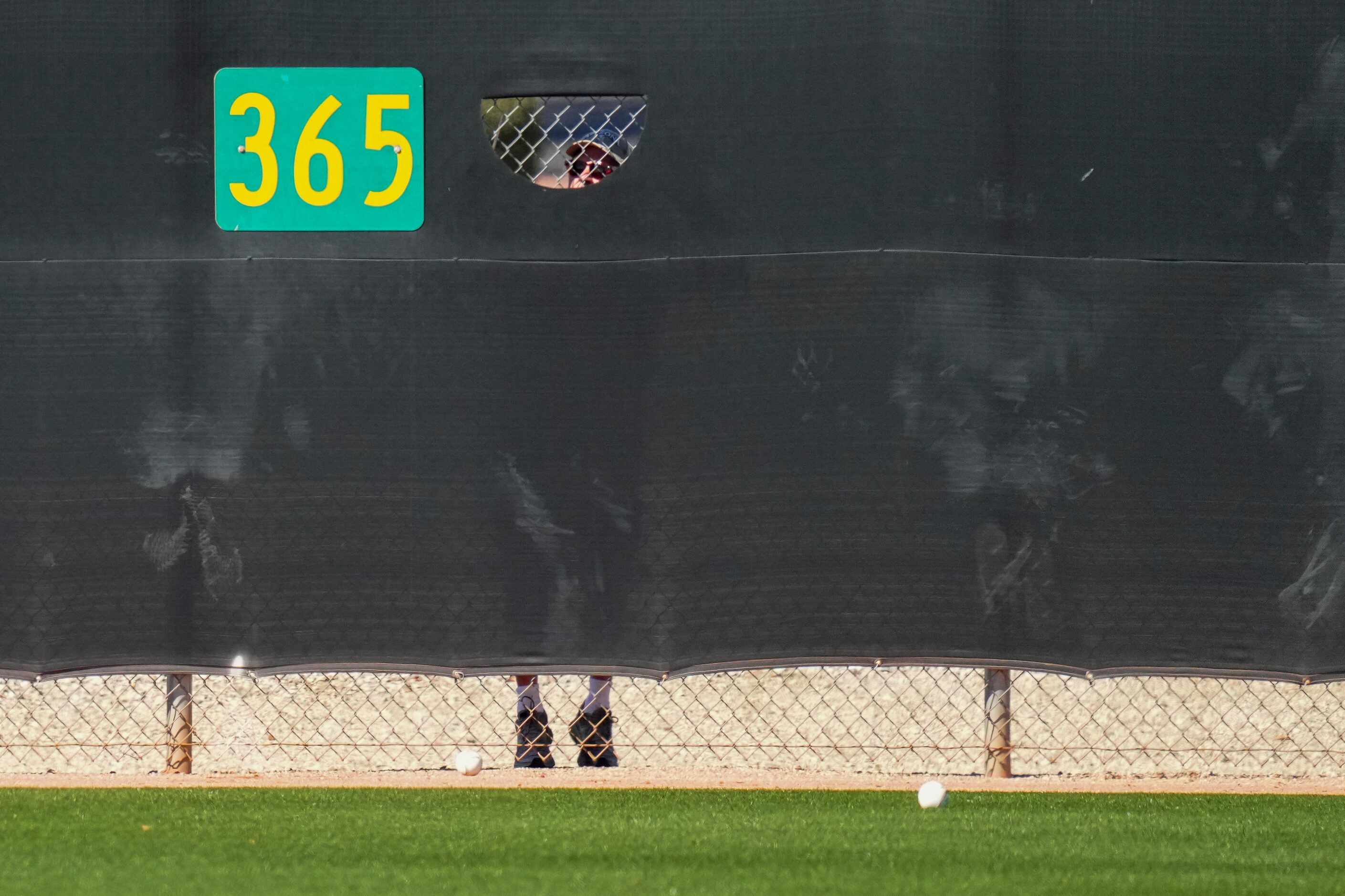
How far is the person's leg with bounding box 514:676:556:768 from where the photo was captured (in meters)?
4.99

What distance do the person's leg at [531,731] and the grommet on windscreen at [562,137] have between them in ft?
4.98

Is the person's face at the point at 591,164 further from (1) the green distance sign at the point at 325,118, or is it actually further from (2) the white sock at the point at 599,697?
(2) the white sock at the point at 599,697

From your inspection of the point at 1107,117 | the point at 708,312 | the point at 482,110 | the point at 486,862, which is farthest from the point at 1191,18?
the point at 486,862

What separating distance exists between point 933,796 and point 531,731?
136cm

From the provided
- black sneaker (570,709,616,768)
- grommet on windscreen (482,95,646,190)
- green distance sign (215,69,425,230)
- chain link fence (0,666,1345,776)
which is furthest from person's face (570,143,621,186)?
chain link fence (0,666,1345,776)

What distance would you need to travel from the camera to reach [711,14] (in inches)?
184

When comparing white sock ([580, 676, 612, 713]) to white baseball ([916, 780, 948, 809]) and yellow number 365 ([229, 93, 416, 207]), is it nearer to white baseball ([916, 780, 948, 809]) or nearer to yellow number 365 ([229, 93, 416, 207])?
white baseball ([916, 780, 948, 809])

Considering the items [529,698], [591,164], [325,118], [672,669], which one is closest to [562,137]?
[591,164]

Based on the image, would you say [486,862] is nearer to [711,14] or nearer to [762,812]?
[762,812]

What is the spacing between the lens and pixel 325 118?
468cm

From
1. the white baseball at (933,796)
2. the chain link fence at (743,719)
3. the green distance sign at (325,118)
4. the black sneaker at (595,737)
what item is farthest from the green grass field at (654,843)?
the chain link fence at (743,719)

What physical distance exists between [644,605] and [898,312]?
1092 mm

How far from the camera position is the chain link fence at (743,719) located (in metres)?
7.96

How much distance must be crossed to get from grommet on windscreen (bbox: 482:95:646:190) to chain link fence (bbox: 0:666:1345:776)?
3.55 metres
